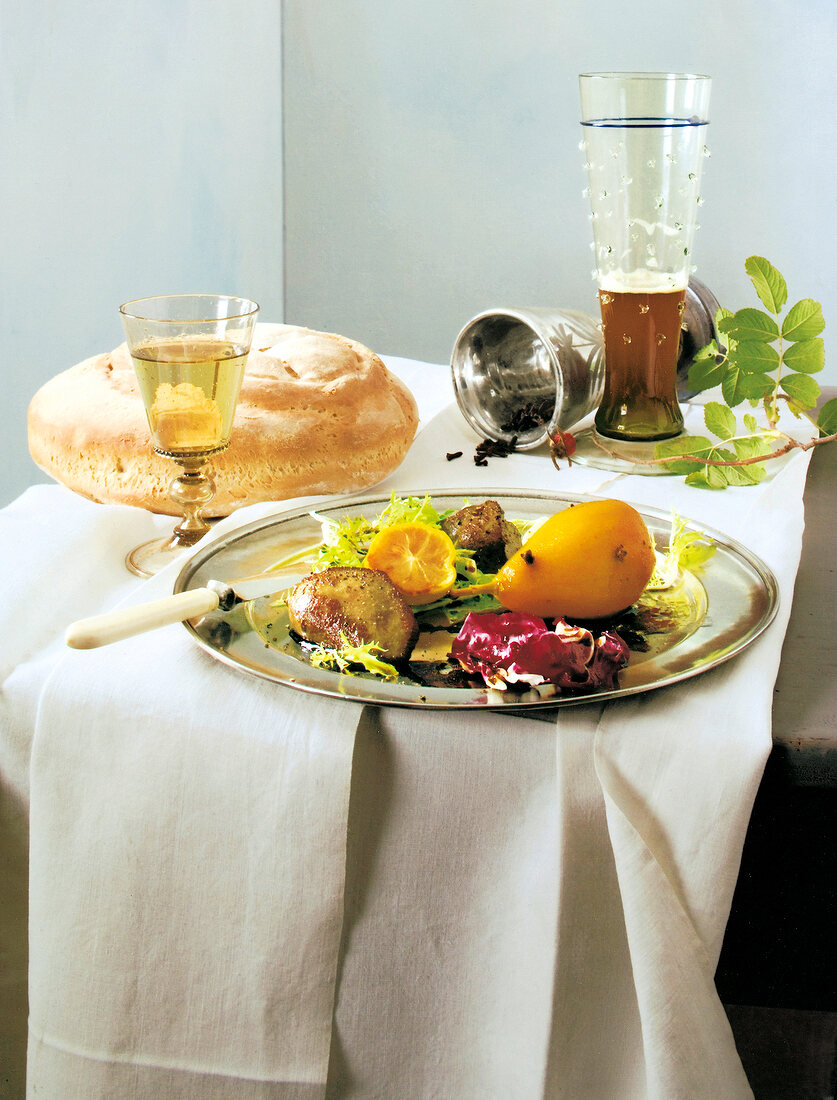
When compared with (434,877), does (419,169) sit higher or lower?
higher

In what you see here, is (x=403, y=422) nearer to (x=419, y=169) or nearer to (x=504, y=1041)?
(x=504, y=1041)

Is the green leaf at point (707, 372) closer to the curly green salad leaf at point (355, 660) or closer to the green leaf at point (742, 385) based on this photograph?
the green leaf at point (742, 385)

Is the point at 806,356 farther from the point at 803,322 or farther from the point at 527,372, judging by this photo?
the point at 527,372

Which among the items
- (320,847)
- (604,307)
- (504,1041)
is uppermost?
(604,307)

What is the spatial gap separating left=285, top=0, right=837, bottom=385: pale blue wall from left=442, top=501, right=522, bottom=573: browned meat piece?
202cm

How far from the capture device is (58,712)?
57 cm

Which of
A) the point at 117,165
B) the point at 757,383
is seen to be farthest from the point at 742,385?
the point at 117,165

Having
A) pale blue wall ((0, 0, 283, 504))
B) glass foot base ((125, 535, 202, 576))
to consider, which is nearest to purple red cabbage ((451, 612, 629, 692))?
glass foot base ((125, 535, 202, 576))

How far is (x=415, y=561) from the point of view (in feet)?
2.05

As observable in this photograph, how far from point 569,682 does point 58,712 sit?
0.27 metres

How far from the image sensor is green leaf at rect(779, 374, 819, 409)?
982 mm

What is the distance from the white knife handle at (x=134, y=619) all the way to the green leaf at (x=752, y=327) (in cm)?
57

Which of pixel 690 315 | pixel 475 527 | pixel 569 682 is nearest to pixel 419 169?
pixel 690 315

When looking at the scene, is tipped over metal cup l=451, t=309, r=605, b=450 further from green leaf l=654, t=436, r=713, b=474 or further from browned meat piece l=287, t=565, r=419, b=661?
browned meat piece l=287, t=565, r=419, b=661
